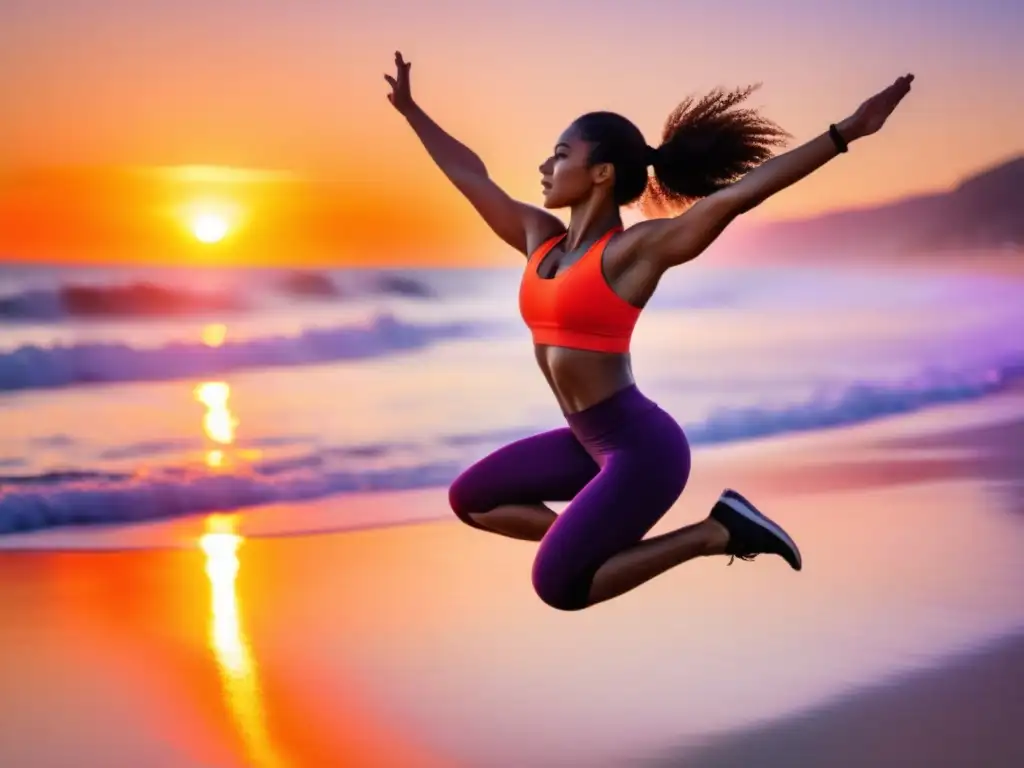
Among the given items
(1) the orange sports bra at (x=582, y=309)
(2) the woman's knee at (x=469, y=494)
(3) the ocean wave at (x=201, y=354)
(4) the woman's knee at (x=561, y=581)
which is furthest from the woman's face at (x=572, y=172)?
(3) the ocean wave at (x=201, y=354)

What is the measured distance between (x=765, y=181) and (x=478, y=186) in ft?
2.87

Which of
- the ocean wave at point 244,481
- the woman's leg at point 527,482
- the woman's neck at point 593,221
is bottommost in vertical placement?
the woman's leg at point 527,482

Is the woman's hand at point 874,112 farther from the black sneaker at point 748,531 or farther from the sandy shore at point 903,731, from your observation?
the sandy shore at point 903,731

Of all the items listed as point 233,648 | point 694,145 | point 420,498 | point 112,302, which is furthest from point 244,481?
point 112,302

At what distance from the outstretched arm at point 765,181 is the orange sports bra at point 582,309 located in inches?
6.4

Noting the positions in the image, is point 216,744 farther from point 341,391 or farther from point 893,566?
point 341,391

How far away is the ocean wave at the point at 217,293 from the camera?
9.52 meters

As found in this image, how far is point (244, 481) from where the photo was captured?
6051 mm

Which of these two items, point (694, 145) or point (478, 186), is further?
point (478, 186)

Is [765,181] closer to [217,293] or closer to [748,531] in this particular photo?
[748,531]

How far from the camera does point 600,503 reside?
294cm

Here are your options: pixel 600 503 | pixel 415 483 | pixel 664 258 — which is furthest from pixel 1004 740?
pixel 415 483

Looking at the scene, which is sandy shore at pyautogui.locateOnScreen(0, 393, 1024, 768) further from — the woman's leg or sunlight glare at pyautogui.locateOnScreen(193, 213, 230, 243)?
sunlight glare at pyautogui.locateOnScreen(193, 213, 230, 243)

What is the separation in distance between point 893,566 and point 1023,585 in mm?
407
